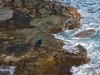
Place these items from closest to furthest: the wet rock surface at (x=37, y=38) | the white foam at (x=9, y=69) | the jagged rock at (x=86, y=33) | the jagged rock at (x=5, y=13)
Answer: the white foam at (x=9, y=69)
the wet rock surface at (x=37, y=38)
the jagged rock at (x=86, y=33)
the jagged rock at (x=5, y=13)

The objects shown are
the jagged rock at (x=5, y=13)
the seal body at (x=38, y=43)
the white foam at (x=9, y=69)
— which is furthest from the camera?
the jagged rock at (x=5, y=13)

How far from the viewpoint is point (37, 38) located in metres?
14.1

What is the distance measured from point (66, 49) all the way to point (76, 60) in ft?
4.16

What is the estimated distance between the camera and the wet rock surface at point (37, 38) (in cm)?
1157

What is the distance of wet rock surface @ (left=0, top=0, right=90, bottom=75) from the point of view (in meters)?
11.6

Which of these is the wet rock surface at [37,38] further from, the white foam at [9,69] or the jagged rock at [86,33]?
the jagged rock at [86,33]

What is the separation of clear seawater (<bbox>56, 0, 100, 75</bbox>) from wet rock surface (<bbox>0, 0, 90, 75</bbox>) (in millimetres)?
430

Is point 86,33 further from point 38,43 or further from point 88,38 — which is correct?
point 38,43

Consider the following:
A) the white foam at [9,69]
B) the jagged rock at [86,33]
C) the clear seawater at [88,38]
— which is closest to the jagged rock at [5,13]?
the clear seawater at [88,38]

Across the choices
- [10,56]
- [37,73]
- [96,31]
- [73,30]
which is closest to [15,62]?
[10,56]

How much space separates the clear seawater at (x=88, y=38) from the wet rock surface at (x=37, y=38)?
1.41 ft

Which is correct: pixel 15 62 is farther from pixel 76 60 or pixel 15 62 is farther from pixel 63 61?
pixel 76 60

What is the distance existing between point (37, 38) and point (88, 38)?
3807 millimetres

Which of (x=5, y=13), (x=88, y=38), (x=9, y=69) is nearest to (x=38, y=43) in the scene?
(x=9, y=69)
